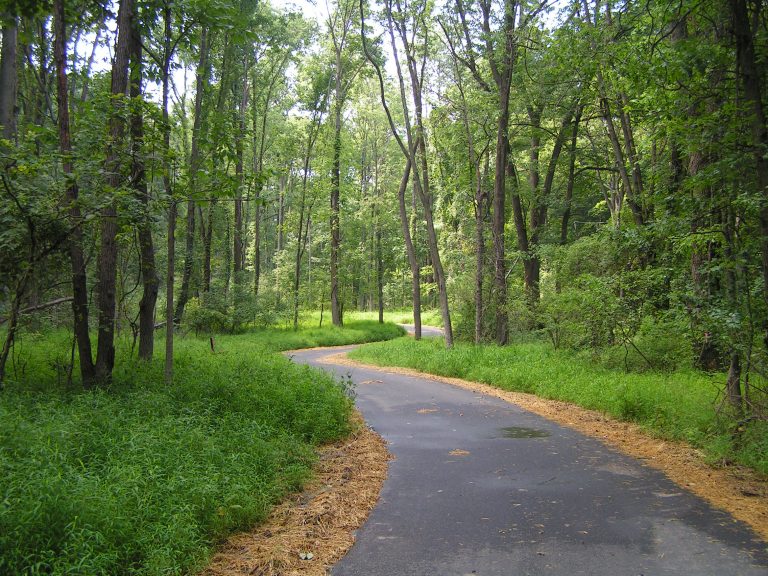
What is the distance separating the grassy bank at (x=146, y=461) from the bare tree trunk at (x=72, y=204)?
2.35ft

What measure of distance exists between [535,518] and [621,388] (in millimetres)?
5957

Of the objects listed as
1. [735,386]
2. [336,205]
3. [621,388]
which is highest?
[336,205]

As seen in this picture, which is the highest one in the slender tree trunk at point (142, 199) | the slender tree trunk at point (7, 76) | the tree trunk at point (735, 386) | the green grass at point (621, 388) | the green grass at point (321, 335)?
the slender tree trunk at point (7, 76)

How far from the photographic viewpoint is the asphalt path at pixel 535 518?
4133 millimetres

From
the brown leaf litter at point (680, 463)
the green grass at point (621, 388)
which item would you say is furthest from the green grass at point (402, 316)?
the brown leaf litter at point (680, 463)

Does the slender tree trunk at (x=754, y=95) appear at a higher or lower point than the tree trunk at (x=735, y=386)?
higher

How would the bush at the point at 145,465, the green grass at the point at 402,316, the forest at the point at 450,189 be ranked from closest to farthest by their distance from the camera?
the bush at the point at 145,465 < the forest at the point at 450,189 < the green grass at the point at 402,316

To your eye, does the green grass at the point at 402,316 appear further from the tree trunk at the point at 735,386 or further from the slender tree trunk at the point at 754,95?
the slender tree trunk at the point at 754,95

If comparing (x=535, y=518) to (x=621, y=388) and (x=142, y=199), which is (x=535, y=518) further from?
(x=142, y=199)

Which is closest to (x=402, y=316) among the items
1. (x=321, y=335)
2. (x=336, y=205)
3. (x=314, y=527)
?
(x=336, y=205)

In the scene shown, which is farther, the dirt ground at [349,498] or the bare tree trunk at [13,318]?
the bare tree trunk at [13,318]

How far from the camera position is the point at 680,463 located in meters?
6.91

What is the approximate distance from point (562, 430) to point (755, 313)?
347cm

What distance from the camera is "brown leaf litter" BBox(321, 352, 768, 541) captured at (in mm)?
5395
